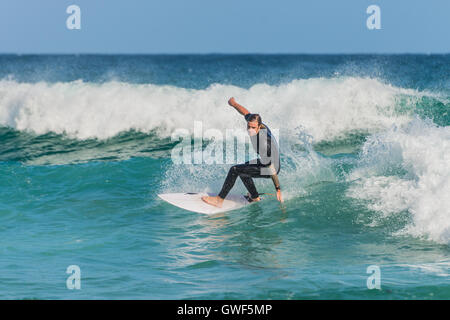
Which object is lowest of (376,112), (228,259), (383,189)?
(228,259)

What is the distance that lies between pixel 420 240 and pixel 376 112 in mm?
11274

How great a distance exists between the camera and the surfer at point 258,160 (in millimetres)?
8503

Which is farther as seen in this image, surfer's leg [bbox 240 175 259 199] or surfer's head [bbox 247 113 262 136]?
surfer's leg [bbox 240 175 259 199]

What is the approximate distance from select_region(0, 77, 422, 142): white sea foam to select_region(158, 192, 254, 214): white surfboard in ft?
22.4

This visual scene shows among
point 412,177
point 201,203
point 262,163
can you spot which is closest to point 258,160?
point 262,163

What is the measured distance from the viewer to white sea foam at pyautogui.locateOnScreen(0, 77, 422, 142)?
59.1 ft

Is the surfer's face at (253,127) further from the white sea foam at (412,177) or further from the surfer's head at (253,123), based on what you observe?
the white sea foam at (412,177)

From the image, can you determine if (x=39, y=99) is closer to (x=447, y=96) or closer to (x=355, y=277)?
(x=447, y=96)

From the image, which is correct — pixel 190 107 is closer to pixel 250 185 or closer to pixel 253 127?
pixel 250 185

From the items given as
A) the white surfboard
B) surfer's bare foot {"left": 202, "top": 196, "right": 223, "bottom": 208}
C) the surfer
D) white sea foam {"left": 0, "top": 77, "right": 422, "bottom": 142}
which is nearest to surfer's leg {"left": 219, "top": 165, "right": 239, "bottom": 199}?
the surfer

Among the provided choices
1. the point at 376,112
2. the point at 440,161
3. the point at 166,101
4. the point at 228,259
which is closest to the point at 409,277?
the point at 228,259

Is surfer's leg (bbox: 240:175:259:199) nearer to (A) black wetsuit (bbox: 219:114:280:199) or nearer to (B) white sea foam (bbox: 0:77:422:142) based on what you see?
(A) black wetsuit (bbox: 219:114:280:199)

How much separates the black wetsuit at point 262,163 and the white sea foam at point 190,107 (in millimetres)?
7306

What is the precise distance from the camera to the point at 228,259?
7000 millimetres
